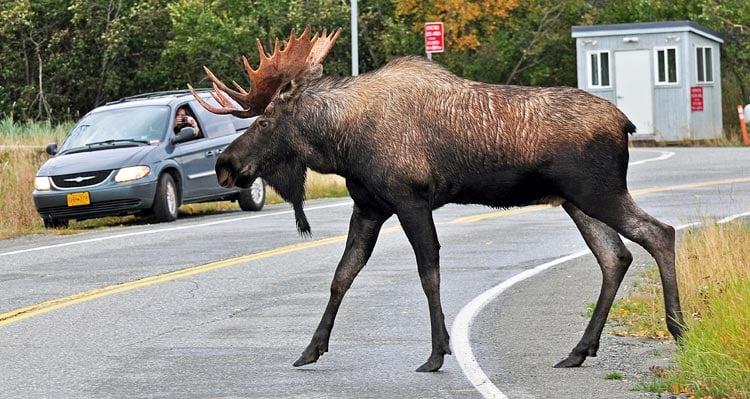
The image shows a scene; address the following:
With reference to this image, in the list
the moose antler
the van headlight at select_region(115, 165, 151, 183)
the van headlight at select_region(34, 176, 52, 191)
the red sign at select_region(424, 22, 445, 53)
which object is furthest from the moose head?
the red sign at select_region(424, 22, 445, 53)

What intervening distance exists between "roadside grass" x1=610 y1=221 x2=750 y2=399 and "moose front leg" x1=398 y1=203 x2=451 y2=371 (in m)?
1.25

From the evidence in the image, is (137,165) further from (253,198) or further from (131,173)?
(253,198)

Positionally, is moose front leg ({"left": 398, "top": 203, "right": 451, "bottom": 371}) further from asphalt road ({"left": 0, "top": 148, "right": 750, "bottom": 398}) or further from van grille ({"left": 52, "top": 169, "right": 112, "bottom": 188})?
van grille ({"left": 52, "top": 169, "right": 112, "bottom": 188})

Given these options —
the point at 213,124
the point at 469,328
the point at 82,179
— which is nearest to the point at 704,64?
the point at 213,124

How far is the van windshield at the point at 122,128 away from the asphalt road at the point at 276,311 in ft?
5.13

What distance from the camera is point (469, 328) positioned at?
36.2 feet

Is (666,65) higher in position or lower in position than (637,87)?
higher

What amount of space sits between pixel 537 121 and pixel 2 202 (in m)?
14.4

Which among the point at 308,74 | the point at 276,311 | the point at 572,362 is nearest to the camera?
the point at 572,362

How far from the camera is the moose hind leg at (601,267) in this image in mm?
9391

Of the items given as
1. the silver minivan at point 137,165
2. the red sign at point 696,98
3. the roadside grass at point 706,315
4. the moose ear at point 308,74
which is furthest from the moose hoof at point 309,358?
the red sign at point 696,98

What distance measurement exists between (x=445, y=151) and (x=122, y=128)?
43.8 feet

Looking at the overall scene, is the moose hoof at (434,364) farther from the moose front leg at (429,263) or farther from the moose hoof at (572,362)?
the moose hoof at (572,362)

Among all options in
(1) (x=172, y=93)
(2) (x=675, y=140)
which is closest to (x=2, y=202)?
(1) (x=172, y=93)
